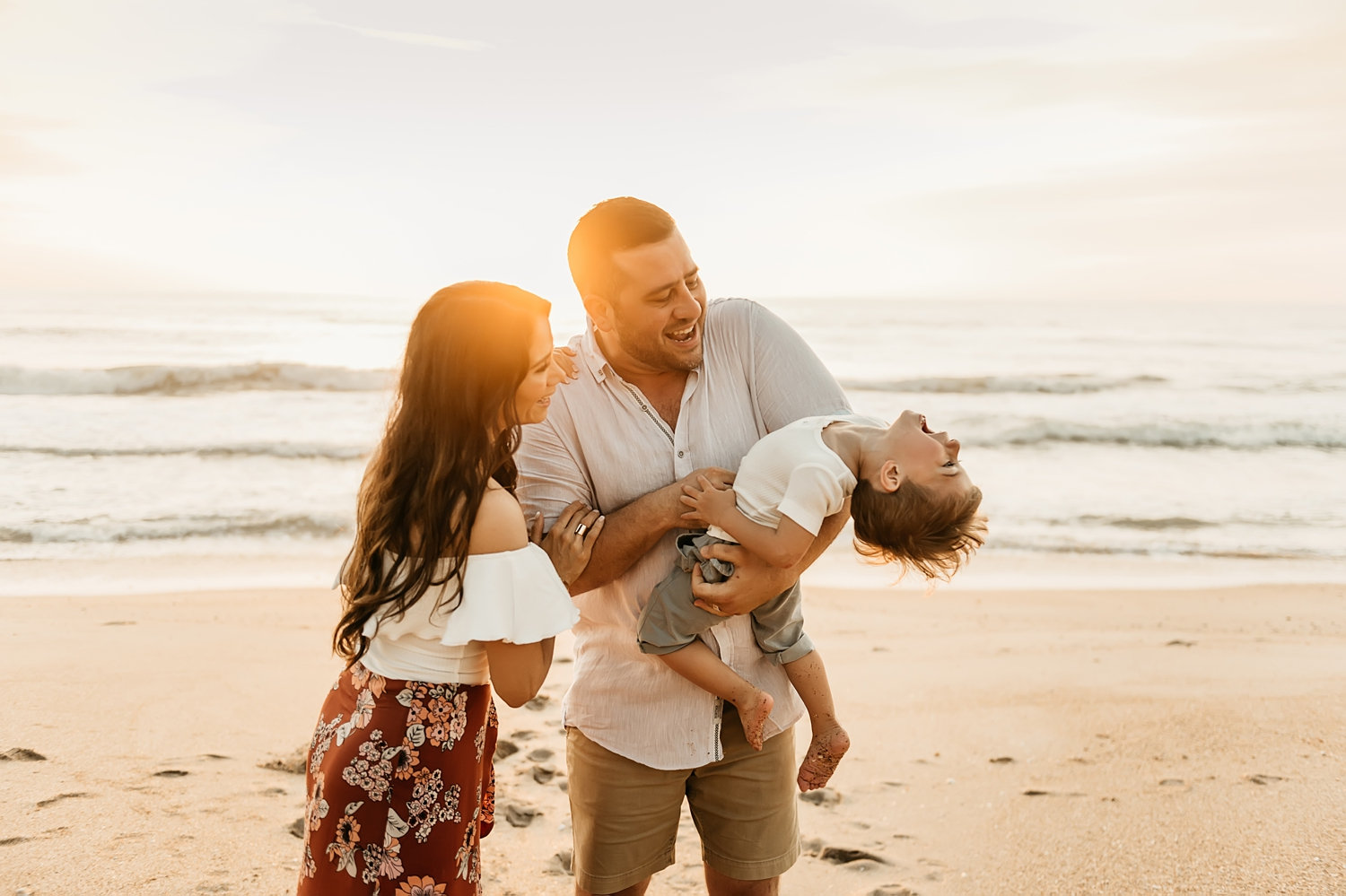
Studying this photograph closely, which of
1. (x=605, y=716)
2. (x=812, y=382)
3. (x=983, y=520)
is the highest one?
(x=812, y=382)

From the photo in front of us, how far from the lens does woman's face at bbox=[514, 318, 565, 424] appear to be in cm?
212

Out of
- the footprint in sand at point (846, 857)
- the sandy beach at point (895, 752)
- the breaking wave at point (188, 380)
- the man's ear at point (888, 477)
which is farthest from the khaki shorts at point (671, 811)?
the breaking wave at point (188, 380)

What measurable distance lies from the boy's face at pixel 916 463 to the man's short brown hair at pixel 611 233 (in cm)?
84

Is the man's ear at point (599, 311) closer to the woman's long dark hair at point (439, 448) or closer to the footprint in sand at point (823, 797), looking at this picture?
the woman's long dark hair at point (439, 448)

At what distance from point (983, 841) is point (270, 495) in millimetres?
8587

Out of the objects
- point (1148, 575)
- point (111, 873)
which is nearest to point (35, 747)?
point (111, 873)

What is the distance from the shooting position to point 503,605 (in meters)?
2.04

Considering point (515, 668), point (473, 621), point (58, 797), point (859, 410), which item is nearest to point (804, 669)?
point (515, 668)

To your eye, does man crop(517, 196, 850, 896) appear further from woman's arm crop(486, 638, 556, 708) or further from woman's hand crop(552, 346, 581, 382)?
woman's arm crop(486, 638, 556, 708)

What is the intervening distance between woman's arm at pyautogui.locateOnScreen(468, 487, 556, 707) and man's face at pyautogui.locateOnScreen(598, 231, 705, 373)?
1.78ft

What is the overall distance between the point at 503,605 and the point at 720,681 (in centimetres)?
62

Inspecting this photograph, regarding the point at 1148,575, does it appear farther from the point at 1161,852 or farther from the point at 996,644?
the point at 1161,852

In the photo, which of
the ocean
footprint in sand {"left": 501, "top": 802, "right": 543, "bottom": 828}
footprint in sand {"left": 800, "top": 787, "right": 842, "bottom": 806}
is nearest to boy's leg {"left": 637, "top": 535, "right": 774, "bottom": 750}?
the ocean

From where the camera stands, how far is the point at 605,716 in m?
2.49
